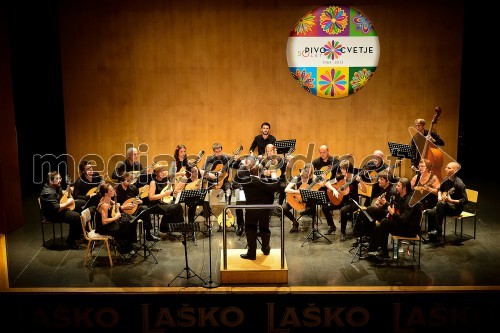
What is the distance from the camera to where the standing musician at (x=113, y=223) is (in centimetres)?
753

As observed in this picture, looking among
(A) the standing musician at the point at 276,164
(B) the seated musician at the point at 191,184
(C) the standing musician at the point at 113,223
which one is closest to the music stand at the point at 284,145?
(A) the standing musician at the point at 276,164

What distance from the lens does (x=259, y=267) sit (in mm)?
6957

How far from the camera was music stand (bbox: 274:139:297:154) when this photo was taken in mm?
10047

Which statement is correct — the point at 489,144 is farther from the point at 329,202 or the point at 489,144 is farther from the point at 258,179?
the point at 258,179

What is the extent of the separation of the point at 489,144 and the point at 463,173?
2.08 m

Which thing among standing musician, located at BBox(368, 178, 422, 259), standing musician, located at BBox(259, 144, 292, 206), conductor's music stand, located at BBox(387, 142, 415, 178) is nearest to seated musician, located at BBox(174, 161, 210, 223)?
standing musician, located at BBox(259, 144, 292, 206)

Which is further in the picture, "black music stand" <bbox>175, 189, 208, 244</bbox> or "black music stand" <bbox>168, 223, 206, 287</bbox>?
"black music stand" <bbox>175, 189, 208, 244</bbox>

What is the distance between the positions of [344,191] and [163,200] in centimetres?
280

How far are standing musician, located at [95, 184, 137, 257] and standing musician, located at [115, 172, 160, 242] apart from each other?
225mm

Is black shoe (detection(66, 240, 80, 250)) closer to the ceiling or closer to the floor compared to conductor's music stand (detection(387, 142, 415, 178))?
closer to the floor

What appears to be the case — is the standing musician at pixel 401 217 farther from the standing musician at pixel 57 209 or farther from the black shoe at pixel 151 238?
the standing musician at pixel 57 209

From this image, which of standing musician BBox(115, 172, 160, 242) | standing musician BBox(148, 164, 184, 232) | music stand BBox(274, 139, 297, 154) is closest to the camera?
standing musician BBox(115, 172, 160, 242)

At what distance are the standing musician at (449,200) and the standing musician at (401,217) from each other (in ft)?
3.64

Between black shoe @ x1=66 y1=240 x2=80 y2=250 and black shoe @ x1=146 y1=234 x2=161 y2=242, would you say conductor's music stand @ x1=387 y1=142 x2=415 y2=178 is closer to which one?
black shoe @ x1=146 y1=234 x2=161 y2=242
